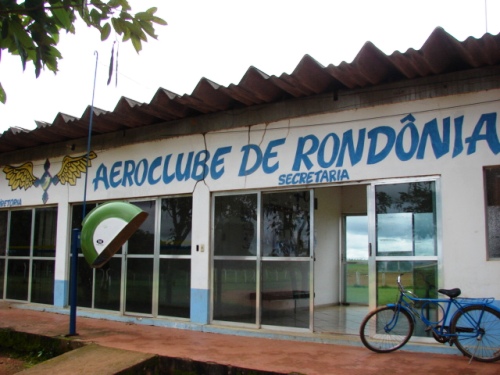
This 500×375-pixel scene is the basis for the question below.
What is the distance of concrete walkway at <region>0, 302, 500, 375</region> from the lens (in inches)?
208

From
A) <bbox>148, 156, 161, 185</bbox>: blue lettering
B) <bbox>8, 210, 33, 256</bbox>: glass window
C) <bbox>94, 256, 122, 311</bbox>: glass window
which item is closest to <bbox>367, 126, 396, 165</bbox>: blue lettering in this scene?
<bbox>148, 156, 161, 185</bbox>: blue lettering

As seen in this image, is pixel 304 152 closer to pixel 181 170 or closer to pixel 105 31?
pixel 181 170

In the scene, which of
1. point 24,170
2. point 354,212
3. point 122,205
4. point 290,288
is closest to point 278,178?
point 290,288

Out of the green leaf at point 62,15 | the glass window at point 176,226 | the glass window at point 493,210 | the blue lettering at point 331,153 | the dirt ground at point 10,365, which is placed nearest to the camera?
the green leaf at point 62,15

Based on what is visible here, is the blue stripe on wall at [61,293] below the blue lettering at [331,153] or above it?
below

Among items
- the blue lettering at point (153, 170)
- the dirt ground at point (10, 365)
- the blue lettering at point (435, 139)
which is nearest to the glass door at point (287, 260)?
the blue lettering at point (435, 139)

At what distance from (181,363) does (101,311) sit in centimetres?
401

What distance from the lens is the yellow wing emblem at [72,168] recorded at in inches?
395

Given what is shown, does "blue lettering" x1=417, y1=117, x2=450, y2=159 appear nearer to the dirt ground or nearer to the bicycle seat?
the bicycle seat

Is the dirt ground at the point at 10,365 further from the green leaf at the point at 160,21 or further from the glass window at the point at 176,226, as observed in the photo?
the green leaf at the point at 160,21

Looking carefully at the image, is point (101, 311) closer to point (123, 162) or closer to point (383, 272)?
point (123, 162)

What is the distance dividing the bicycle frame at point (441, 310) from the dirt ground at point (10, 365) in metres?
4.82

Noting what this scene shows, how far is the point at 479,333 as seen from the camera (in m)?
A: 5.52

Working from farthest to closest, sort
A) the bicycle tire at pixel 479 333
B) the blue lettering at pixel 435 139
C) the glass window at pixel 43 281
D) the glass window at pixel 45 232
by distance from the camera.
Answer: the glass window at pixel 45 232
the glass window at pixel 43 281
the blue lettering at pixel 435 139
the bicycle tire at pixel 479 333
